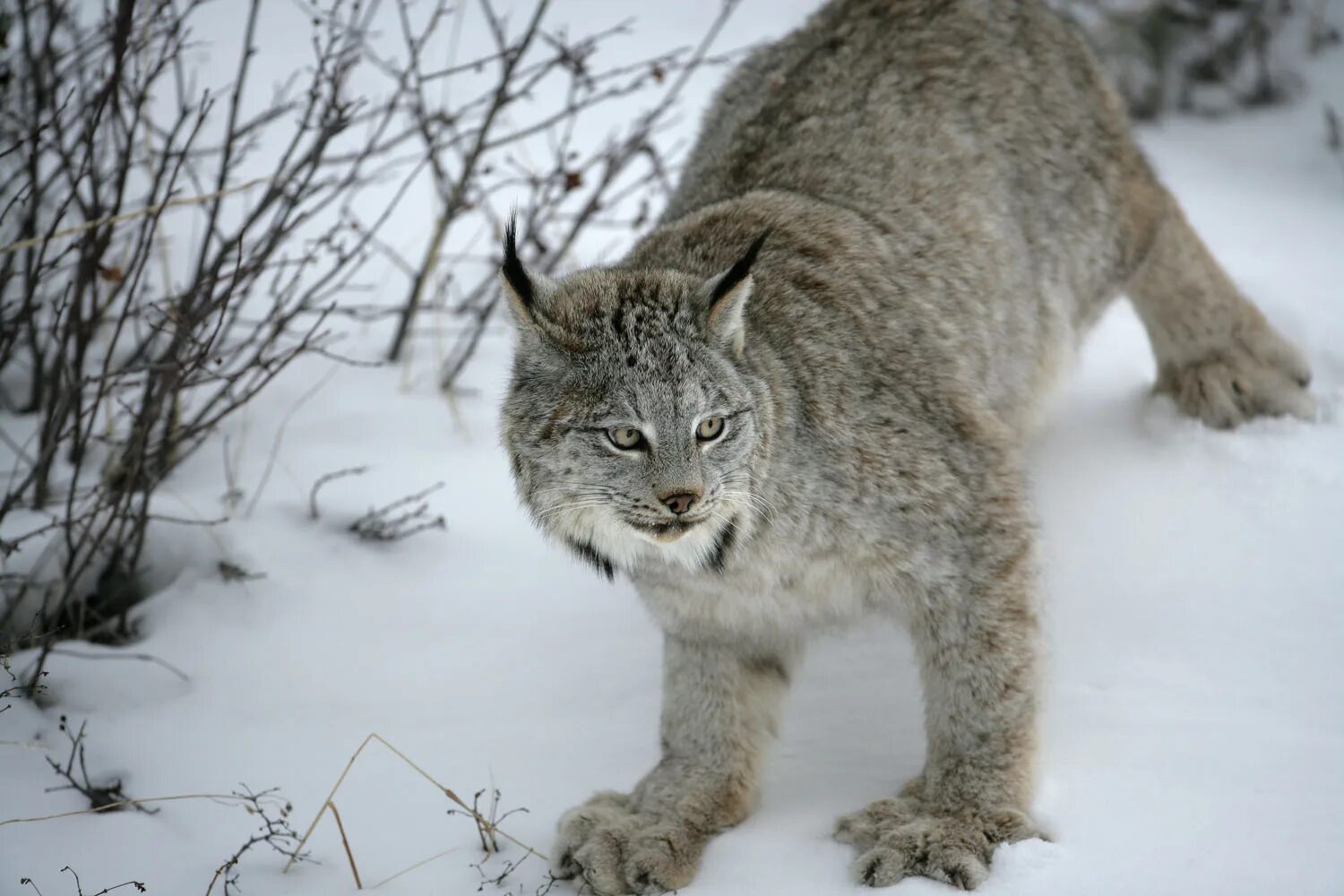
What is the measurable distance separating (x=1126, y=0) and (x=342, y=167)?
16.4 feet

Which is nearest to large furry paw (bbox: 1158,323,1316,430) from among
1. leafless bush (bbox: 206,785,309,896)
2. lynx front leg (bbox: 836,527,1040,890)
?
lynx front leg (bbox: 836,527,1040,890)

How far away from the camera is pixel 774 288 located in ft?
13.0

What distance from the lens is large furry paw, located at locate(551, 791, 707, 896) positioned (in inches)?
143

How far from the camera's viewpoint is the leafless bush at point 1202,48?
813cm

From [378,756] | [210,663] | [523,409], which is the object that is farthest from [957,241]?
[210,663]

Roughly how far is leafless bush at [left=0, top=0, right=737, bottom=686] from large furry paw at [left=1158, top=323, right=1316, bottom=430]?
8.28ft

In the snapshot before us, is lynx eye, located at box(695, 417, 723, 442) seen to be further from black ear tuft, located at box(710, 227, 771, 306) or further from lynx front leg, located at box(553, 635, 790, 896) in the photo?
lynx front leg, located at box(553, 635, 790, 896)

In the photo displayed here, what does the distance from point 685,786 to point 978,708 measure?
0.90 meters

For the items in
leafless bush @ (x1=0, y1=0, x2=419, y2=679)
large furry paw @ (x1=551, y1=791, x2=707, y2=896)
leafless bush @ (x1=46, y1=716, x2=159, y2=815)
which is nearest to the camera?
large furry paw @ (x1=551, y1=791, x2=707, y2=896)

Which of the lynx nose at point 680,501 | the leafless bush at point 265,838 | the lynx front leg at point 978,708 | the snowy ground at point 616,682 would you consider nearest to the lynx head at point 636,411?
the lynx nose at point 680,501

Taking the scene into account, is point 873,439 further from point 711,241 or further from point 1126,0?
point 1126,0

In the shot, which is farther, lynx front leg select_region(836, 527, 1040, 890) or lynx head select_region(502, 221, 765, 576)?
lynx front leg select_region(836, 527, 1040, 890)

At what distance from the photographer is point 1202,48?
8297mm

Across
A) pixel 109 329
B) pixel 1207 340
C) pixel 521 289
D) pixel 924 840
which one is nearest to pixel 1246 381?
pixel 1207 340
